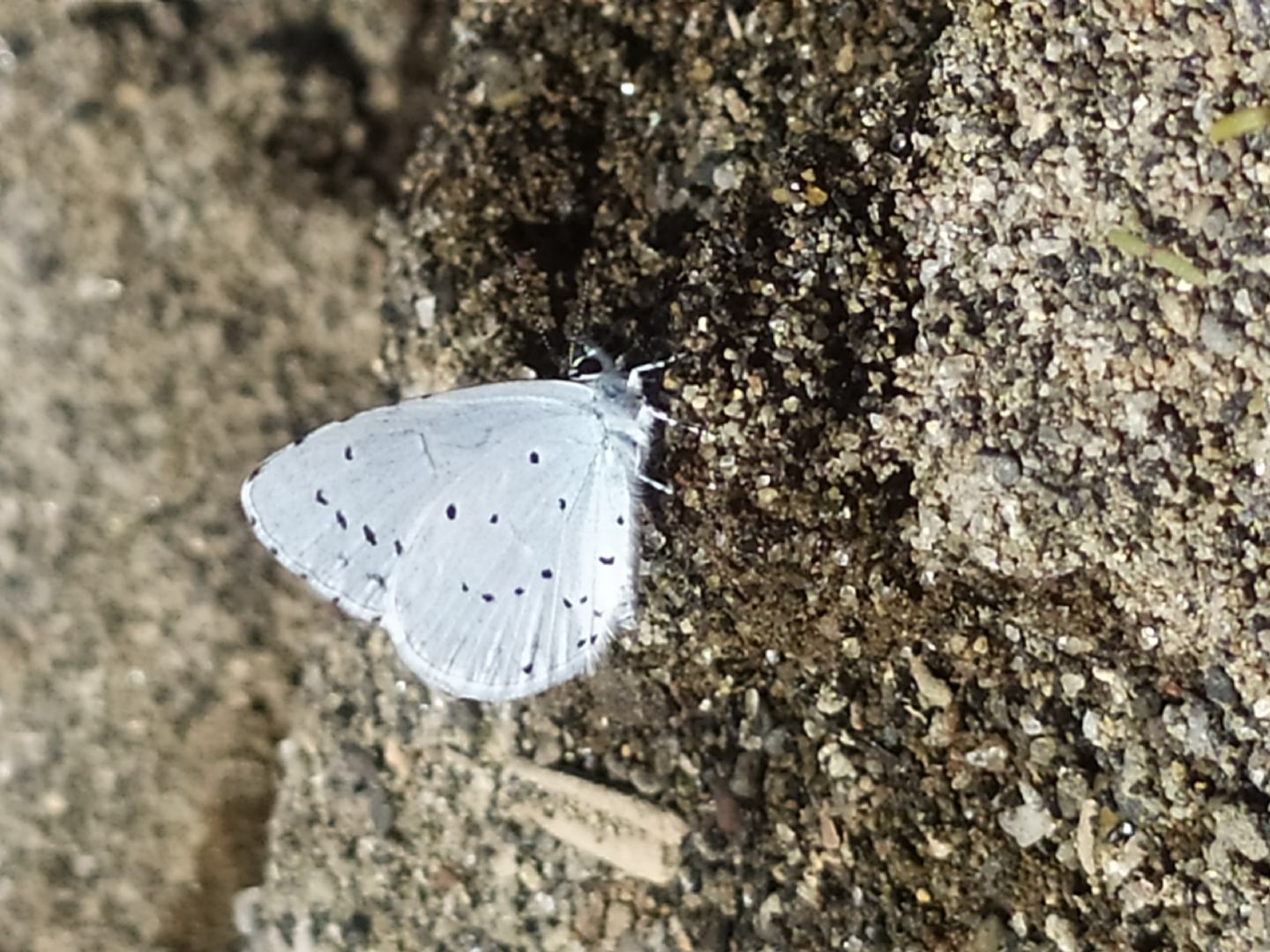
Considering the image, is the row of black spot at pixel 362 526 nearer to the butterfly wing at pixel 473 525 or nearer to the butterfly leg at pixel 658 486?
the butterfly wing at pixel 473 525

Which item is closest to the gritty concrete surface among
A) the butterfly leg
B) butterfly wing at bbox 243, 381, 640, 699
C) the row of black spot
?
the butterfly leg

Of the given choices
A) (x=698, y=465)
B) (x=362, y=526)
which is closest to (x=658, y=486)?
(x=698, y=465)

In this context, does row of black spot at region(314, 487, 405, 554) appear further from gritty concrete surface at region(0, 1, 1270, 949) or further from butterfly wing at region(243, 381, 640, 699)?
gritty concrete surface at region(0, 1, 1270, 949)

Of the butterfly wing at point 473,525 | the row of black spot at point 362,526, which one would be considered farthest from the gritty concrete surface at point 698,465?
the row of black spot at point 362,526

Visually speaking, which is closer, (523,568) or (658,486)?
(658,486)

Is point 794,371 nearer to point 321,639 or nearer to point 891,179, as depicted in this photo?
point 891,179

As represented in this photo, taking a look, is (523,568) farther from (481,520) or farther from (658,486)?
(658,486)
